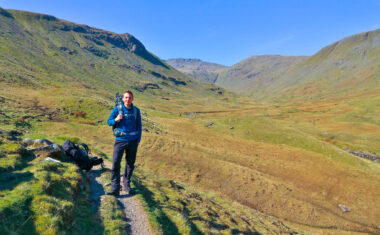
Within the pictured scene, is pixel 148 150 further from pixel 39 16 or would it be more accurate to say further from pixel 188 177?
pixel 39 16

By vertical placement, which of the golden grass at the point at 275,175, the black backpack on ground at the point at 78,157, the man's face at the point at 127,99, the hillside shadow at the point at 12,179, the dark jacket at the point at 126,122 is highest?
the man's face at the point at 127,99

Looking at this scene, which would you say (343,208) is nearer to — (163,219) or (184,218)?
(184,218)

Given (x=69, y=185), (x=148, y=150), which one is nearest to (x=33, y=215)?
(x=69, y=185)

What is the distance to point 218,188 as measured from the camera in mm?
21016

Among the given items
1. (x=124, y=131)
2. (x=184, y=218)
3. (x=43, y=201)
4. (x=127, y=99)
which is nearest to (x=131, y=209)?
(x=184, y=218)

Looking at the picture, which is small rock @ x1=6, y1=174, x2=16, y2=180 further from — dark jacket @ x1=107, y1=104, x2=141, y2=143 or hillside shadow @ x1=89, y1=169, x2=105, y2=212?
dark jacket @ x1=107, y1=104, x2=141, y2=143

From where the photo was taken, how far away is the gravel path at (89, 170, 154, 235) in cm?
706

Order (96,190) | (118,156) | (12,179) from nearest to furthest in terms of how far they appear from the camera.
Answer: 1. (12,179)
2. (118,156)
3. (96,190)

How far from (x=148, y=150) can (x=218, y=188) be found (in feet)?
34.3

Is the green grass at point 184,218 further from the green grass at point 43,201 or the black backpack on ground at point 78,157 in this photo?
the black backpack on ground at point 78,157

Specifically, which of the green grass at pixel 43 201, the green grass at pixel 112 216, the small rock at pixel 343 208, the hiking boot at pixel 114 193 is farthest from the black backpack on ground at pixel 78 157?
the small rock at pixel 343 208

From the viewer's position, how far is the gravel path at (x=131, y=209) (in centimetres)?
706

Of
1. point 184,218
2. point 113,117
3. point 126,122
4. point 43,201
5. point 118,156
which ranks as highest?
point 113,117

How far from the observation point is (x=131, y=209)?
803 centimetres
